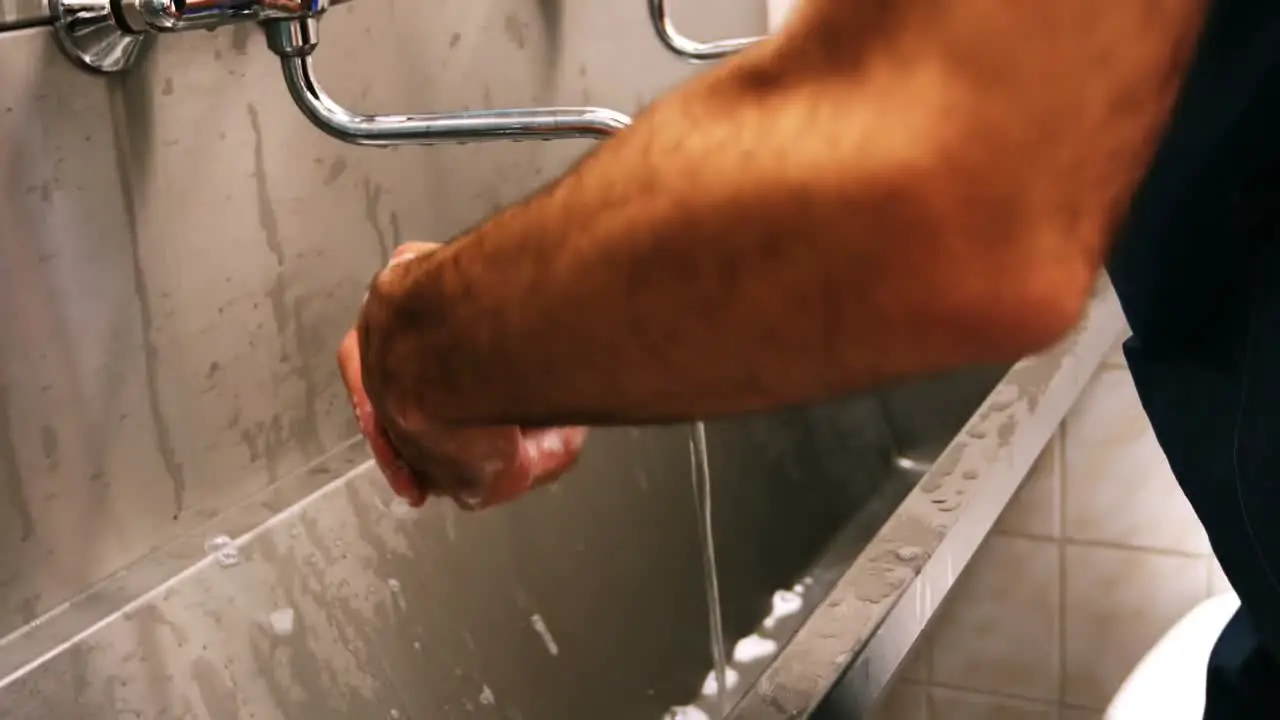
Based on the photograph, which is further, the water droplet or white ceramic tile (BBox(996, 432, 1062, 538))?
white ceramic tile (BBox(996, 432, 1062, 538))

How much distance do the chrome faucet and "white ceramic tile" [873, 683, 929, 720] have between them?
2.87ft

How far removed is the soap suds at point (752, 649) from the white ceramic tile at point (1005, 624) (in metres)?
0.35

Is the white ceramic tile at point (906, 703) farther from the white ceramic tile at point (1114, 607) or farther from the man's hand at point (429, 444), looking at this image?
the man's hand at point (429, 444)

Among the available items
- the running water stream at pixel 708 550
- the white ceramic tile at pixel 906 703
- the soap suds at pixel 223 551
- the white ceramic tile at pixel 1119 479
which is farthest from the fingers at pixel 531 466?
the white ceramic tile at pixel 906 703

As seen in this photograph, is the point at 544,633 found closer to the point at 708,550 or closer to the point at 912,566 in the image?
the point at 708,550

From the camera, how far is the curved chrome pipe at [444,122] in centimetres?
59

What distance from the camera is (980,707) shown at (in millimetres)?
1273

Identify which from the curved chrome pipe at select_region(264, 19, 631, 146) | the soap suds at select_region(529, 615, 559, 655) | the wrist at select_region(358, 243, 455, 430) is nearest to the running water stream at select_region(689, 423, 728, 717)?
the soap suds at select_region(529, 615, 559, 655)

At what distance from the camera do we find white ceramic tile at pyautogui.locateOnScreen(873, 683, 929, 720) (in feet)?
4.25

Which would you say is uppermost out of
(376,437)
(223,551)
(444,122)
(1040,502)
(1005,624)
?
(444,122)

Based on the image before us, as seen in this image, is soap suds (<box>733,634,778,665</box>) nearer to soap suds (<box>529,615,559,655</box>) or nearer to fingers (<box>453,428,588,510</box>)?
soap suds (<box>529,615,559,655</box>)

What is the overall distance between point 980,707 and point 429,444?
0.98 metres

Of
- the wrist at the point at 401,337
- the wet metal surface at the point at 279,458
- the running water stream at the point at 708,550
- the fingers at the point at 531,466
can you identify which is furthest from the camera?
the running water stream at the point at 708,550

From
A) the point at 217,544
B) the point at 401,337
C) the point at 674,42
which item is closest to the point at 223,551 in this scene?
the point at 217,544
